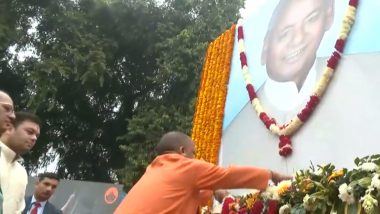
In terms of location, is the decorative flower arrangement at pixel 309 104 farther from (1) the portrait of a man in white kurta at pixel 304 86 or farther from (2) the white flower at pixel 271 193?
(2) the white flower at pixel 271 193

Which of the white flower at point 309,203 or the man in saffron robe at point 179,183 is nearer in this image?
the man in saffron robe at point 179,183

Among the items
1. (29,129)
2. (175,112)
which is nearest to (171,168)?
(29,129)

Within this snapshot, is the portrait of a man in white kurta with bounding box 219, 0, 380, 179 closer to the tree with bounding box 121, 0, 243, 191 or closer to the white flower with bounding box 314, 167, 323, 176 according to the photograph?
the white flower with bounding box 314, 167, 323, 176

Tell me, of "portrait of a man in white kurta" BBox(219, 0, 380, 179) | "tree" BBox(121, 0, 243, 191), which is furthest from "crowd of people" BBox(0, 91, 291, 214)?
"tree" BBox(121, 0, 243, 191)

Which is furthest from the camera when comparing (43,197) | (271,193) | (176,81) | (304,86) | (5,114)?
(176,81)

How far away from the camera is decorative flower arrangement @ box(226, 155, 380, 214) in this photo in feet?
9.68

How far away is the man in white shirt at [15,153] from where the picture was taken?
3.31m

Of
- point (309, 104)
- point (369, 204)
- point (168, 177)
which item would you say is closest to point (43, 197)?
point (168, 177)

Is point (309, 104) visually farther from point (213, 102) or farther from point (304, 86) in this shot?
point (213, 102)

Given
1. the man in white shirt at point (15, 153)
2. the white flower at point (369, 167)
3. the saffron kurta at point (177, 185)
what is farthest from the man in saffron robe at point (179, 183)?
the man in white shirt at point (15, 153)

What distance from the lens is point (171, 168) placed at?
123 inches

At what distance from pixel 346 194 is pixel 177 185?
3.00 feet

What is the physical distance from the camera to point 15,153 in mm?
3344

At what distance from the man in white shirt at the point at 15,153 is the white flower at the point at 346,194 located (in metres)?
1.82
